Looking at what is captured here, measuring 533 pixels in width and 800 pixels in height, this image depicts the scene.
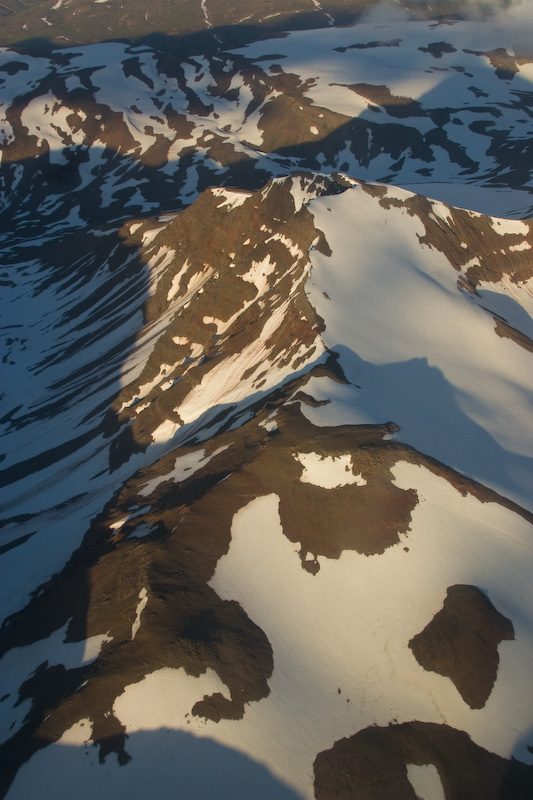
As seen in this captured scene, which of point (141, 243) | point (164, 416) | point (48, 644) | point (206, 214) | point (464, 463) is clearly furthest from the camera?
point (141, 243)

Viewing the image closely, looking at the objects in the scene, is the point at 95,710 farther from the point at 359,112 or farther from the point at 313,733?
the point at 359,112

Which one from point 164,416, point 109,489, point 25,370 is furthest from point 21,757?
point 25,370

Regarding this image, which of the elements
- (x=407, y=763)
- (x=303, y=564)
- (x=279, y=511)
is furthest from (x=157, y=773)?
(x=279, y=511)

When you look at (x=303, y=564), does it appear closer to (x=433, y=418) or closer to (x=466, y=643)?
(x=466, y=643)

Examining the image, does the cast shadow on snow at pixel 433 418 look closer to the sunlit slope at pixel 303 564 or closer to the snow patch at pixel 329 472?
the sunlit slope at pixel 303 564

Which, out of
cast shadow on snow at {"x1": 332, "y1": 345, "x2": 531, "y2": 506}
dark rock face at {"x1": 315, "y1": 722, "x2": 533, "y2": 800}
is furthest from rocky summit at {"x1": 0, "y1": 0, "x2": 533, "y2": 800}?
cast shadow on snow at {"x1": 332, "y1": 345, "x2": 531, "y2": 506}
